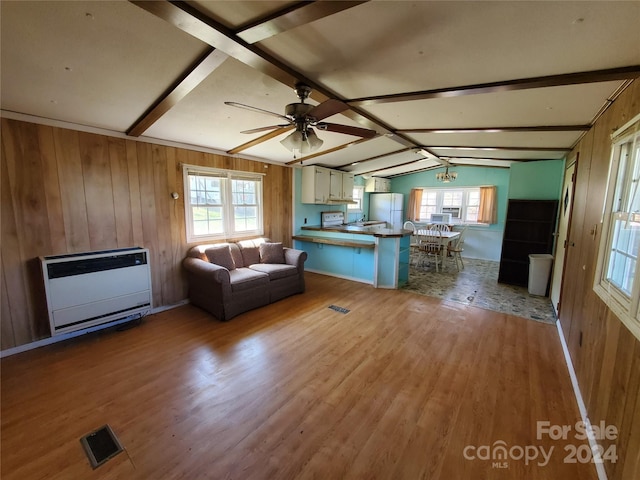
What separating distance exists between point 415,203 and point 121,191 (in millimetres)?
7042

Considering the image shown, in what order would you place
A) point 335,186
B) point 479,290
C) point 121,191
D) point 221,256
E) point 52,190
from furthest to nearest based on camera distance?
point 335,186 < point 479,290 < point 221,256 < point 121,191 < point 52,190

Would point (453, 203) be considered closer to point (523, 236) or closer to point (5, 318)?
point (523, 236)

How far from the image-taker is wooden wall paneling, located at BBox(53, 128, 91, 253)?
276 centimetres

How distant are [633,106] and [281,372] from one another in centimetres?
312

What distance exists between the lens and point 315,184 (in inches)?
214

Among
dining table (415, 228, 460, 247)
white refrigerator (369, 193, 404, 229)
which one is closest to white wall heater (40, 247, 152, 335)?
dining table (415, 228, 460, 247)

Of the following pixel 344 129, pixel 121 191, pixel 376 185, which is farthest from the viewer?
pixel 376 185

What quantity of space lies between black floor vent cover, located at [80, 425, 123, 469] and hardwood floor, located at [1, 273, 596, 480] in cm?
4

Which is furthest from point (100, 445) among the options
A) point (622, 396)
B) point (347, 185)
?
point (347, 185)

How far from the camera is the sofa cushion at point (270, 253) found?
4.36m

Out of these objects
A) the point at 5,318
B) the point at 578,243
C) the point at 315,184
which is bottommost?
the point at 5,318

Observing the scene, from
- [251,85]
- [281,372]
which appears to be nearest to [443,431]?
[281,372]

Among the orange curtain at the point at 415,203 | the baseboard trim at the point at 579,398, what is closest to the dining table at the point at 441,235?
the orange curtain at the point at 415,203

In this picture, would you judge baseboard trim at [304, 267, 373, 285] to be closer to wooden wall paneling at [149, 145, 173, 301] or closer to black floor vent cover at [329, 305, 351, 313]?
black floor vent cover at [329, 305, 351, 313]
